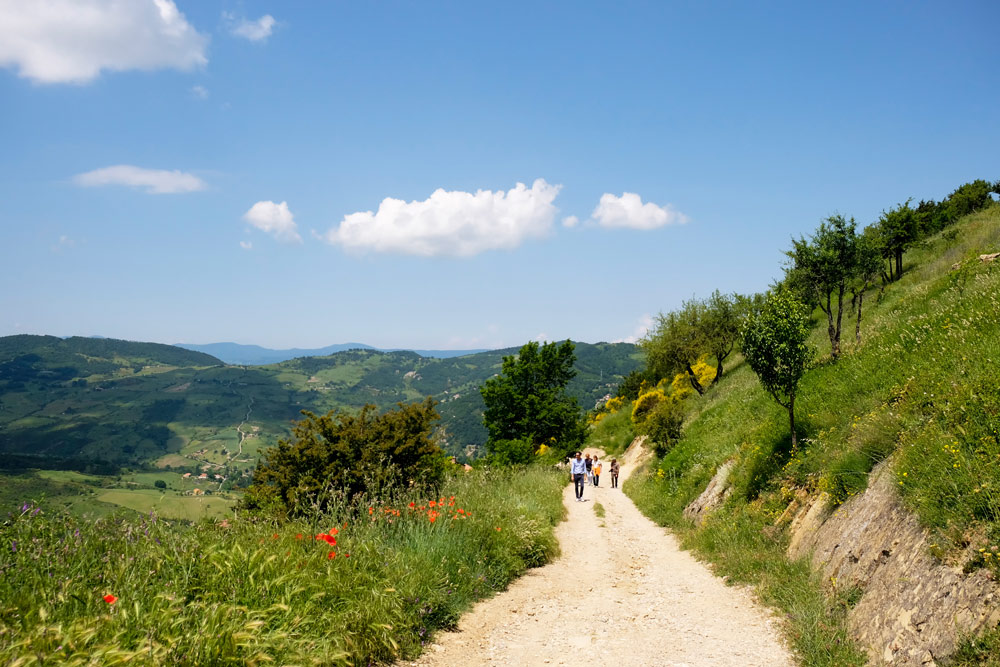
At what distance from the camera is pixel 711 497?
1380 cm

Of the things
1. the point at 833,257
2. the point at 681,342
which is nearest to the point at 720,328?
the point at 681,342

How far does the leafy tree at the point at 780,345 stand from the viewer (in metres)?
11.9

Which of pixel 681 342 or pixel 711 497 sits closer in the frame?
pixel 711 497

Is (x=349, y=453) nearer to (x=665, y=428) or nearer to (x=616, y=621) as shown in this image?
(x=616, y=621)

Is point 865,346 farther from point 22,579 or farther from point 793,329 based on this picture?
point 22,579

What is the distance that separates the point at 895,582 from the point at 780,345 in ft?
22.9

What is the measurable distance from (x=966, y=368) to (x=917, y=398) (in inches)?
29.5

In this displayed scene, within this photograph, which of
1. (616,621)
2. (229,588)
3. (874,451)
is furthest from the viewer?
(874,451)

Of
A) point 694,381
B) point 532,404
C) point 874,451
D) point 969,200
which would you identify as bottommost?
point 532,404

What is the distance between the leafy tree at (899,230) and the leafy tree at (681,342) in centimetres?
1179

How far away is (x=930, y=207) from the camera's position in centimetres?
4453

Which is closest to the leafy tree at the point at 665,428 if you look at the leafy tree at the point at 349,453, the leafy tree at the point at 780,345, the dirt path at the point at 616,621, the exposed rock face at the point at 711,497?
the exposed rock face at the point at 711,497

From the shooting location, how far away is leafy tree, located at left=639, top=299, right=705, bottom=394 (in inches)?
1496

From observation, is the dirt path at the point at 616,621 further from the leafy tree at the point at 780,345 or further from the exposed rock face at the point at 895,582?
the leafy tree at the point at 780,345
